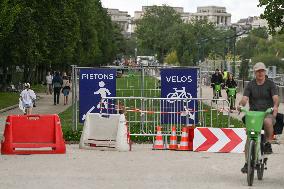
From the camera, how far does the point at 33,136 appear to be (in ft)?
61.1

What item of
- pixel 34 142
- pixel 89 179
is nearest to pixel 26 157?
pixel 34 142

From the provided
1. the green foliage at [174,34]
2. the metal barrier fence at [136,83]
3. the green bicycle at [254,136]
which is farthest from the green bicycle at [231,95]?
the green foliage at [174,34]

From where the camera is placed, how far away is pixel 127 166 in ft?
52.5

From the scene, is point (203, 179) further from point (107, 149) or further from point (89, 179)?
point (107, 149)

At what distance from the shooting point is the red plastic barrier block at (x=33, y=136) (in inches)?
721

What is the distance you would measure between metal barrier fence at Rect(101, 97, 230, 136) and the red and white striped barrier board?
2.23 m

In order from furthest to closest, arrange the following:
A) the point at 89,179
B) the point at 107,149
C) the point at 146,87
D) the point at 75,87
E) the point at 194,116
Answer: the point at 146,87, the point at 75,87, the point at 194,116, the point at 107,149, the point at 89,179

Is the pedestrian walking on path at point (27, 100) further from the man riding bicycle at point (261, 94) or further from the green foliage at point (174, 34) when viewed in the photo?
the green foliage at point (174, 34)

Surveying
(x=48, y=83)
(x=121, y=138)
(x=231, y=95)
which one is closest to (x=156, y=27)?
(x=48, y=83)

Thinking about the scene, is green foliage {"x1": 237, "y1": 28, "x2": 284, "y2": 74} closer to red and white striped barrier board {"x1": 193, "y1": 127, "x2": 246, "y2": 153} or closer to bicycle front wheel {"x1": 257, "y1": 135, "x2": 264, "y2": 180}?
red and white striped barrier board {"x1": 193, "y1": 127, "x2": 246, "y2": 153}

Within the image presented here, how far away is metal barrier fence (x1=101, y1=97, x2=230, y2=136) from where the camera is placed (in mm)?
22344

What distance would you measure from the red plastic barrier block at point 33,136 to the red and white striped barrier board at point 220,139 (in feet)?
9.92

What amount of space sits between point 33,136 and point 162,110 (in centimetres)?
499

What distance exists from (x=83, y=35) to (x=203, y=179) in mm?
76740
